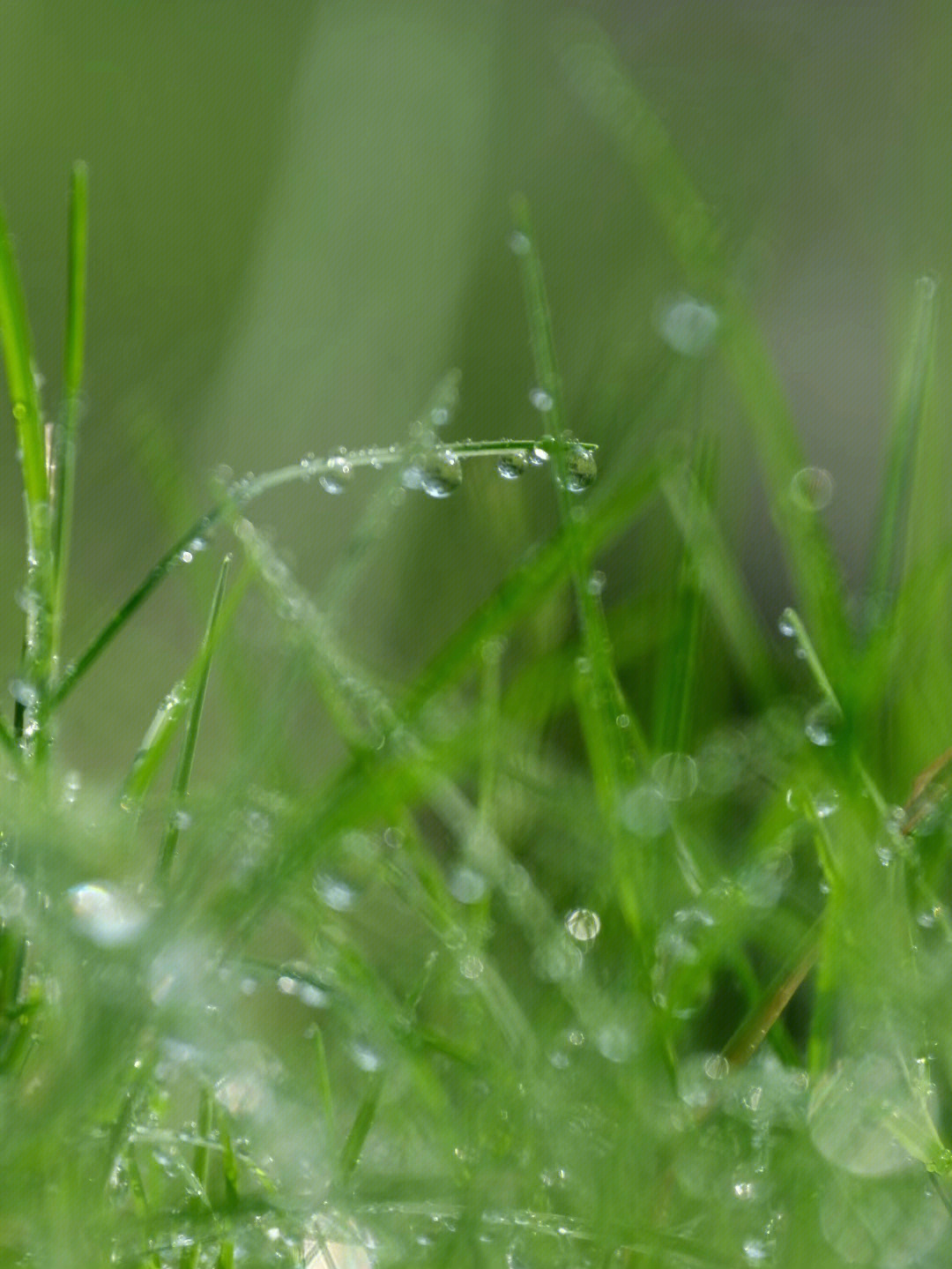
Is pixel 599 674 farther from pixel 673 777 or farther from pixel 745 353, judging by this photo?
pixel 745 353

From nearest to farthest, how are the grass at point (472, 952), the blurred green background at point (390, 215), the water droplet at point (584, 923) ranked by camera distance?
the grass at point (472, 952), the water droplet at point (584, 923), the blurred green background at point (390, 215)

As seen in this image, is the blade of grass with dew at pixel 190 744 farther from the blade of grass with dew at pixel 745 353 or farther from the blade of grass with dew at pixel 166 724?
the blade of grass with dew at pixel 745 353

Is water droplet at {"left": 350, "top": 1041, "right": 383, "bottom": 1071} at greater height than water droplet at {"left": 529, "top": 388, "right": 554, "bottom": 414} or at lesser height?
lesser

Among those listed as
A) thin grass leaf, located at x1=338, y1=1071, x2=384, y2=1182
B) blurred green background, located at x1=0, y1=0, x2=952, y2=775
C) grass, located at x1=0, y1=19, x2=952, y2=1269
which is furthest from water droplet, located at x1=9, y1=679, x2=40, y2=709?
blurred green background, located at x1=0, y1=0, x2=952, y2=775

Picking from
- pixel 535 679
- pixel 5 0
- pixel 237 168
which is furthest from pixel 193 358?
pixel 535 679

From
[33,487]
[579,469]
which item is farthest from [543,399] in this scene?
[33,487]

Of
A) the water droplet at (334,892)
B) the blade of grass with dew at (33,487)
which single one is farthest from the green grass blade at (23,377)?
the water droplet at (334,892)

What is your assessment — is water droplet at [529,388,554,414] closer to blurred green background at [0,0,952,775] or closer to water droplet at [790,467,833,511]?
water droplet at [790,467,833,511]
